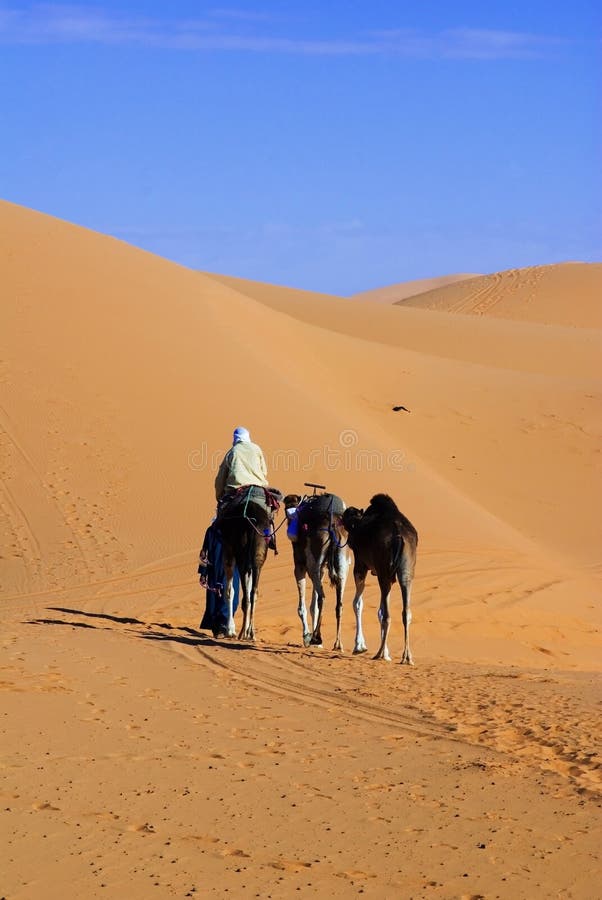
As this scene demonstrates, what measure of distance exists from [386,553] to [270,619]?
3.75 metres

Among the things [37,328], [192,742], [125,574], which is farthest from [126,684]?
[37,328]

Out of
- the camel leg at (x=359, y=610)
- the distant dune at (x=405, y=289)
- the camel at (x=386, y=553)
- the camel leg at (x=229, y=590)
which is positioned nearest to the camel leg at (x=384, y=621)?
the camel at (x=386, y=553)

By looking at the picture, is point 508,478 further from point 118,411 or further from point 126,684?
point 126,684

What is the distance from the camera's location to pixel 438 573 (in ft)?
58.5

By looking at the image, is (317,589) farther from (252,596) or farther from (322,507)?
(322,507)

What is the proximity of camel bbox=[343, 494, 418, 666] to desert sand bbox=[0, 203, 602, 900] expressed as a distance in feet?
1.75

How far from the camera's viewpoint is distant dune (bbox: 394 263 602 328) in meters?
70.3

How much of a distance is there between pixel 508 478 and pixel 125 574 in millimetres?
14132

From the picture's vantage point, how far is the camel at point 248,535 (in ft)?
40.3

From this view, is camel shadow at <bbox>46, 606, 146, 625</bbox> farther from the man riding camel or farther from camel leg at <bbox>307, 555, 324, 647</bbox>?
camel leg at <bbox>307, 555, 324, 647</bbox>

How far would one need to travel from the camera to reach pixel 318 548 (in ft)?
40.2

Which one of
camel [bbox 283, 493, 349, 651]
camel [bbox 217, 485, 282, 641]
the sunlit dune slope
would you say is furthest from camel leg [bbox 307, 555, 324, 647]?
the sunlit dune slope

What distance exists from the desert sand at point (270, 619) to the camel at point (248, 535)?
1.74 feet

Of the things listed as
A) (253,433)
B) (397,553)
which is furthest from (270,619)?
(253,433)
